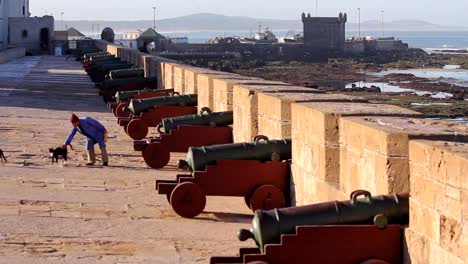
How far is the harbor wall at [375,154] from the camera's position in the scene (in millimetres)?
5605

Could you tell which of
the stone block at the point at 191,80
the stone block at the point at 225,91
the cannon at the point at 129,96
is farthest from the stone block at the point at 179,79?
the stone block at the point at 225,91

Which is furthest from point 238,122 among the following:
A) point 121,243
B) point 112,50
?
point 112,50

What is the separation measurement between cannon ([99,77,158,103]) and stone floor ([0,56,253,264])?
679cm

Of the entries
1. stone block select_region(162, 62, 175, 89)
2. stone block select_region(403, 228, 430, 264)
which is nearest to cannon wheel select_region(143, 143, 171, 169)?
stone block select_region(403, 228, 430, 264)

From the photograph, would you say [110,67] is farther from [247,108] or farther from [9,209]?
[9,209]

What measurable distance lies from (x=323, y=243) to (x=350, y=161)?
132 cm

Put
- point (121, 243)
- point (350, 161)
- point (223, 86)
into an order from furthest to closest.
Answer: point (223, 86) → point (121, 243) → point (350, 161)

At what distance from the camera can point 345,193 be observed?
7625 mm

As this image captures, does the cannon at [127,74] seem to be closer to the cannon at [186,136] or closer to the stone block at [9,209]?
the cannon at [186,136]

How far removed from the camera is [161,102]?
14.9 meters

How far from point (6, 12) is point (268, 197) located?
207ft

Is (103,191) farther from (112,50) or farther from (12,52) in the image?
(12,52)

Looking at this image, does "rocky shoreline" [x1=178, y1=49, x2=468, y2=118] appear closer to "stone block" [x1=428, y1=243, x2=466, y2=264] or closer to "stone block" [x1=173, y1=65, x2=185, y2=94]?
"stone block" [x1=173, y1=65, x2=185, y2=94]

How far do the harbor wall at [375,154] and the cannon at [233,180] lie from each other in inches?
6.7
